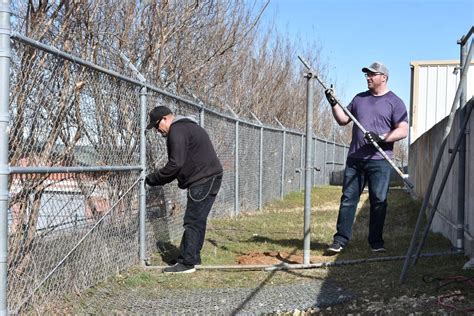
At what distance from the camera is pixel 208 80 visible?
10414 millimetres

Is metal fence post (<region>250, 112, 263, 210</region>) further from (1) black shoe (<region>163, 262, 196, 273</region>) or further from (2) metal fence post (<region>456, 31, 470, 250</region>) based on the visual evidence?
(1) black shoe (<region>163, 262, 196, 273</region>)

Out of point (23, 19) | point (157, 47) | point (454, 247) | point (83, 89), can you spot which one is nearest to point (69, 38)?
point (23, 19)

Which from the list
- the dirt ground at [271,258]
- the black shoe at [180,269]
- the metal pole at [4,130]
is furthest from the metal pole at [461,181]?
the metal pole at [4,130]

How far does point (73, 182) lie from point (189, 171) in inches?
54.7

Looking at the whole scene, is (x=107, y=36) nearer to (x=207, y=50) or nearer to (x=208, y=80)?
(x=207, y=50)

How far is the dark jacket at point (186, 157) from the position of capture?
215 inches

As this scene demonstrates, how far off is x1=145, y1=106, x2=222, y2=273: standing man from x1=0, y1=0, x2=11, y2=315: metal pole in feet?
7.34

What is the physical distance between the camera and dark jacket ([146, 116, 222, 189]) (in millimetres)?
5457

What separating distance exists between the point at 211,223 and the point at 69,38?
4.22m

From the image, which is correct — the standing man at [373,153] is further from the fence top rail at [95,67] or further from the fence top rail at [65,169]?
the fence top rail at [65,169]

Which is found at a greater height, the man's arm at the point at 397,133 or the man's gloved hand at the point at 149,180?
the man's arm at the point at 397,133

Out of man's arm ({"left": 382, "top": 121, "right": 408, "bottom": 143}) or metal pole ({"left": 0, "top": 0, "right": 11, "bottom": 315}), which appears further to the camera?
man's arm ({"left": 382, "top": 121, "right": 408, "bottom": 143})

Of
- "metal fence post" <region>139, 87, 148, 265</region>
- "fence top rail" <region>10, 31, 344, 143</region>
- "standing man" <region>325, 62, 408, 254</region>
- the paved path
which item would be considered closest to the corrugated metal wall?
"fence top rail" <region>10, 31, 344, 143</region>

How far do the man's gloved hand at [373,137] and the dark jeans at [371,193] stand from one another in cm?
30
